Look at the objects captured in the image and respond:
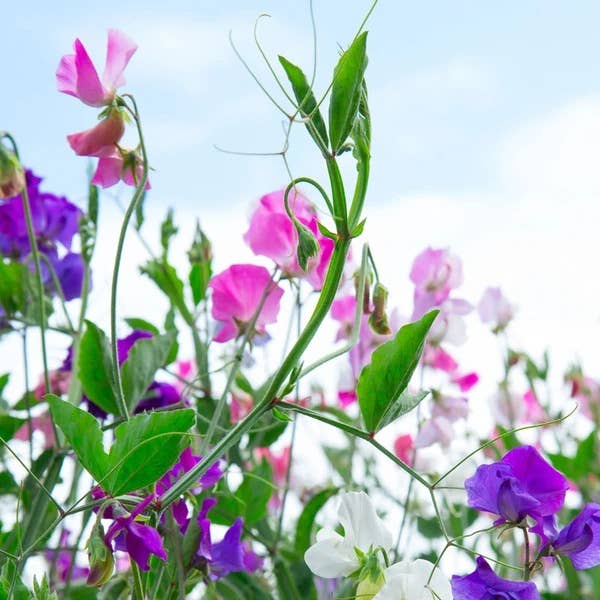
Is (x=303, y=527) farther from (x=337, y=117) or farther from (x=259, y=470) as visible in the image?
(x=337, y=117)

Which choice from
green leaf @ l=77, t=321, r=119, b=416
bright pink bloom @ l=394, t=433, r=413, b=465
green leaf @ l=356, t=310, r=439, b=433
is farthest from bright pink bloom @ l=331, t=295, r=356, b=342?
bright pink bloom @ l=394, t=433, r=413, b=465

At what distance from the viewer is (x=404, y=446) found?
1561 millimetres

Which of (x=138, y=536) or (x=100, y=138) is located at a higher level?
(x=100, y=138)

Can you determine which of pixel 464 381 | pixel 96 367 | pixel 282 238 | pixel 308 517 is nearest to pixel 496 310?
pixel 464 381

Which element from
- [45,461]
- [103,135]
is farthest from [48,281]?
[103,135]

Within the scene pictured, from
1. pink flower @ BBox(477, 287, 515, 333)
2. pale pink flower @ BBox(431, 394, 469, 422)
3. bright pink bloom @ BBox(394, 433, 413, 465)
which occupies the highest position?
pink flower @ BBox(477, 287, 515, 333)

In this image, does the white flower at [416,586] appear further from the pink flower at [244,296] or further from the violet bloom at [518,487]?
the pink flower at [244,296]

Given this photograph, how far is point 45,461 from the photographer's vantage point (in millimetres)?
833

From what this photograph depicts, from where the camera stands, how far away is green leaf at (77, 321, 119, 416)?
0.73 m

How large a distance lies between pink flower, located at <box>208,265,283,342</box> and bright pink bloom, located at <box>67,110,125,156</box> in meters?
0.15

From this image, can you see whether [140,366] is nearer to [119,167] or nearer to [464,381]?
[119,167]

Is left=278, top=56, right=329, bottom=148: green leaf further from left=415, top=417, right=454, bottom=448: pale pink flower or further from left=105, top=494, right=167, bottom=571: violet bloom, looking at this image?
left=415, top=417, right=454, bottom=448: pale pink flower

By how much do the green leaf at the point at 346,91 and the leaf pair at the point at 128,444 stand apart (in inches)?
6.5

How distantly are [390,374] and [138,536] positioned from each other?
6.1 inches
